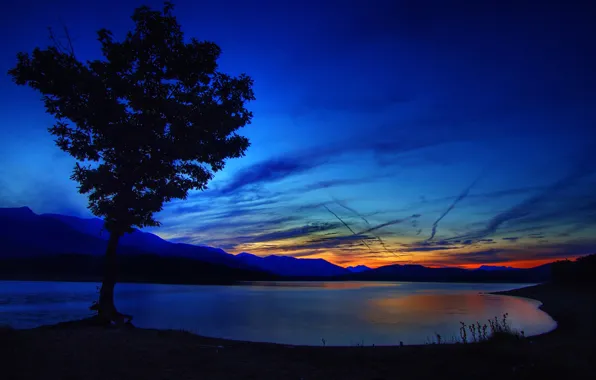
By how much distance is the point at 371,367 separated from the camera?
39.1 feet

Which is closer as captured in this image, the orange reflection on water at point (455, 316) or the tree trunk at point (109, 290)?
the tree trunk at point (109, 290)

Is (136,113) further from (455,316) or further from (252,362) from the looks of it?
(455,316)

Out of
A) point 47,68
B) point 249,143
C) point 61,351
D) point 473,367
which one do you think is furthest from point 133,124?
point 473,367

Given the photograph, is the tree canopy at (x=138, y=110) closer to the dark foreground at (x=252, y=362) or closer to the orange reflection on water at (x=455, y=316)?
the dark foreground at (x=252, y=362)

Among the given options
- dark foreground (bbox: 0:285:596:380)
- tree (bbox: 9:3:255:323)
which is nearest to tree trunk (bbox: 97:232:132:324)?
tree (bbox: 9:3:255:323)

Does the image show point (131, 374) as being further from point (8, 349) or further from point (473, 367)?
point (473, 367)

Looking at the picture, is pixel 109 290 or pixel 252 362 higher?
pixel 109 290

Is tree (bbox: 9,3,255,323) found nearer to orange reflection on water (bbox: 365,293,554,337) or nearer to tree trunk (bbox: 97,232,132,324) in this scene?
tree trunk (bbox: 97,232,132,324)

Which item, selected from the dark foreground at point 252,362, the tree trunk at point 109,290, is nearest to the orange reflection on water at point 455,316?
the dark foreground at point 252,362

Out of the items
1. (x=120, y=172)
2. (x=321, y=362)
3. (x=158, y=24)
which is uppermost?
(x=158, y=24)

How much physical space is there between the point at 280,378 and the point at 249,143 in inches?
621

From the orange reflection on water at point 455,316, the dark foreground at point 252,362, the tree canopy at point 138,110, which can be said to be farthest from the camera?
the orange reflection on water at point 455,316

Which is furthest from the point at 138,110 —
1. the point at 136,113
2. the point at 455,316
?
the point at 455,316

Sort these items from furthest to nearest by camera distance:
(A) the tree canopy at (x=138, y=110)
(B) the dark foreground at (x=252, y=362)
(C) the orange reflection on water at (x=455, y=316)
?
1. (C) the orange reflection on water at (x=455, y=316)
2. (A) the tree canopy at (x=138, y=110)
3. (B) the dark foreground at (x=252, y=362)
